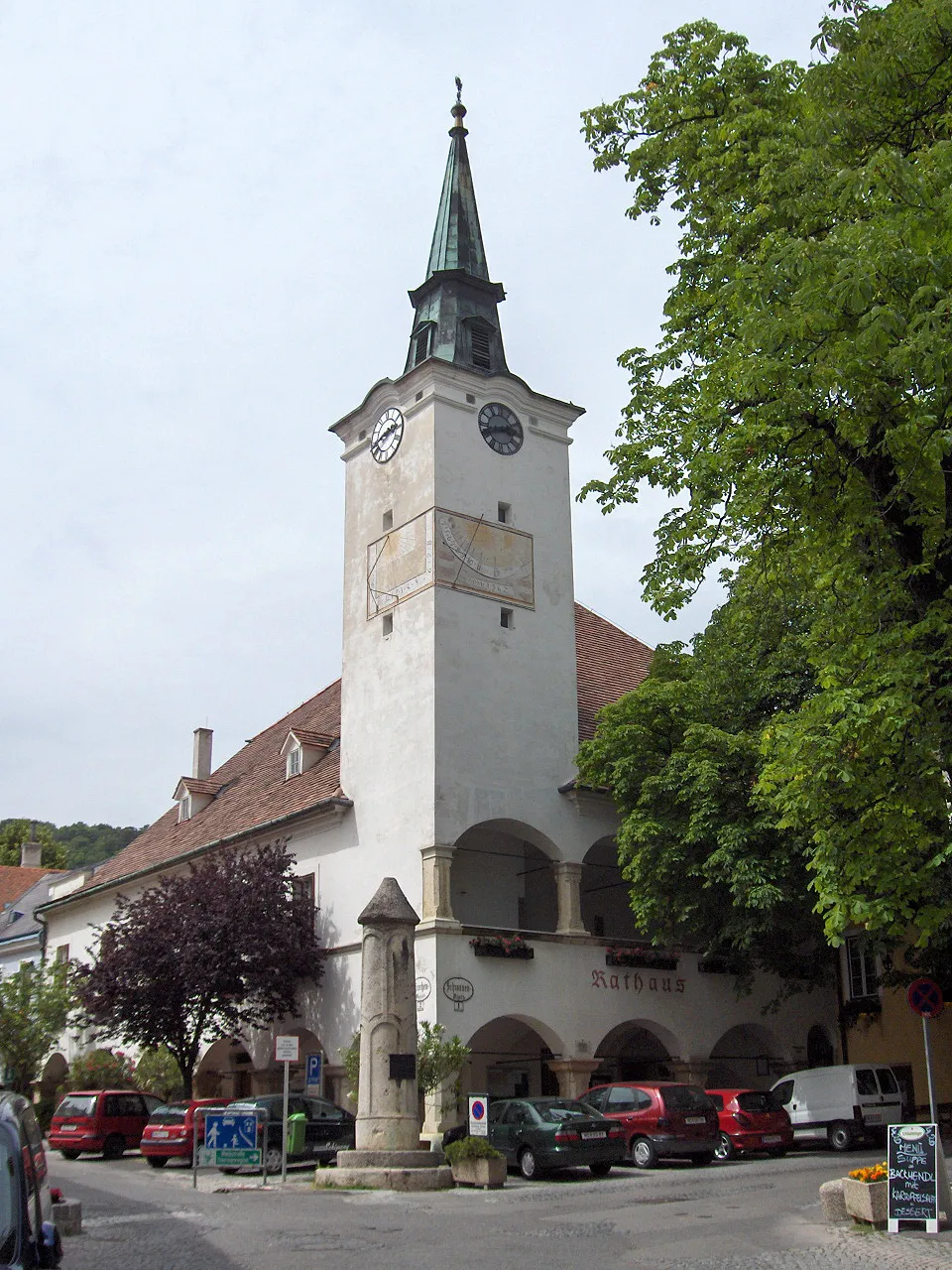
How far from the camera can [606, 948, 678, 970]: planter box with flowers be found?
93.1 feet

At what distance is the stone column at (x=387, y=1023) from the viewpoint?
1962 centimetres

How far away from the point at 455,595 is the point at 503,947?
757 cm

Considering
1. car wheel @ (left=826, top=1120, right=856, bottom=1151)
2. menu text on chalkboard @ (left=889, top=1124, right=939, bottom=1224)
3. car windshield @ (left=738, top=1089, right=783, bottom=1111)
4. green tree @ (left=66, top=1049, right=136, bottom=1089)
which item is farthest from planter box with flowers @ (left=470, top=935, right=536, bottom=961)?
menu text on chalkboard @ (left=889, top=1124, right=939, bottom=1224)

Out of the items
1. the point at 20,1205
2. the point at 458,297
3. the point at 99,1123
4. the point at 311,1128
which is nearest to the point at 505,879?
the point at 311,1128

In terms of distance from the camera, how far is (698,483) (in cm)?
1415

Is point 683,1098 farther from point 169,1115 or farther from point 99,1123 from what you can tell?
point 99,1123

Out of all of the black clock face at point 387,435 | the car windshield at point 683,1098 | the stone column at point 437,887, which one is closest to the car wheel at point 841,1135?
the car windshield at point 683,1098

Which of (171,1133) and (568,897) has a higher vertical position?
(568,897)

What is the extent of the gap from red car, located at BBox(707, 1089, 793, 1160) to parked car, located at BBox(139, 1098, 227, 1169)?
914 cm

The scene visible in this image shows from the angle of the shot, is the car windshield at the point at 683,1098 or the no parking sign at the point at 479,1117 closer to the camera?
the no parking sign at the point at 479,1117

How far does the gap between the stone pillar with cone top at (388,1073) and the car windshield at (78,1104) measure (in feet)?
32.7

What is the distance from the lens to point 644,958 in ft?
94.4

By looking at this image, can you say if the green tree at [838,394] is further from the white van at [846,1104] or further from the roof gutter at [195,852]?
the roof gutter at [195,852]

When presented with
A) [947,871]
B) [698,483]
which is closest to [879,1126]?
[947,871]
